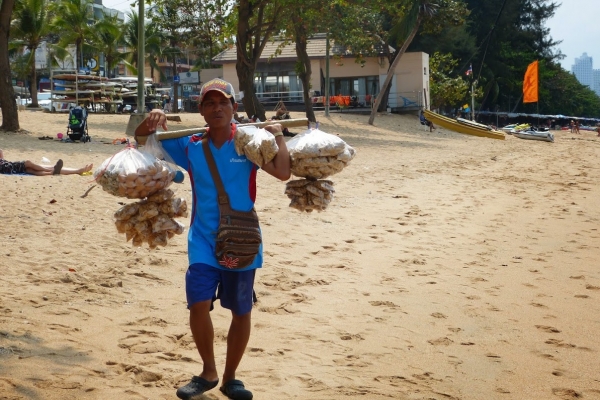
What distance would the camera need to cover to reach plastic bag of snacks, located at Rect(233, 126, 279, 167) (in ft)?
12.9

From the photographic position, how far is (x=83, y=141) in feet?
57.7

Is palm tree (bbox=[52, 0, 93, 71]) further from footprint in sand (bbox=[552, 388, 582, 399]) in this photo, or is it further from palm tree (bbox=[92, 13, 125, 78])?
footprint in sand (bbox=[552, 388, 582, 399])

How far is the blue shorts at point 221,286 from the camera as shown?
4004 mm

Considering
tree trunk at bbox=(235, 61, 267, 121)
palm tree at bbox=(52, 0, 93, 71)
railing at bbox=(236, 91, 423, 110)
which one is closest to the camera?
tree trunk at bbox=(235, 61, 267, 121)

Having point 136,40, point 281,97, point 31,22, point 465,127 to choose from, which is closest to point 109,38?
point 136,40

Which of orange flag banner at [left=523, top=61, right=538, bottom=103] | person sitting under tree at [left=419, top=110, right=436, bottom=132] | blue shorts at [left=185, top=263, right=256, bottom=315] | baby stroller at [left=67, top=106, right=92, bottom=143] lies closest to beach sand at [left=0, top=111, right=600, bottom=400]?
blue shorts at [left=185, top=263, right=256, bottom=315]

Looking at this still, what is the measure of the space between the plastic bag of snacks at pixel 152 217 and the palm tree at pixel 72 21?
35.6 meters

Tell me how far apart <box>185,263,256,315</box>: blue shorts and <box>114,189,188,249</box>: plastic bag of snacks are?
0.30m

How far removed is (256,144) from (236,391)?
1.29m

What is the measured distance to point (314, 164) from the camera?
4.19m

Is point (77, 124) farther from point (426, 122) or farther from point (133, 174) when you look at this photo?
point (426, 122)

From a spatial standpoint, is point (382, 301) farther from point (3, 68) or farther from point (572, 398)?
point (3, 68)

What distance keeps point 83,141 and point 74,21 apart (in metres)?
23.9

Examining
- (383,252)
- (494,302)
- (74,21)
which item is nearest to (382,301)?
(494,302)
